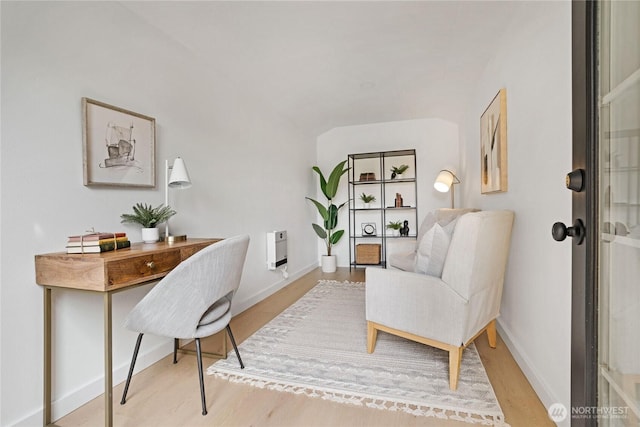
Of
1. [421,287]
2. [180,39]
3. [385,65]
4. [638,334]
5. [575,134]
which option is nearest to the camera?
[638,334]

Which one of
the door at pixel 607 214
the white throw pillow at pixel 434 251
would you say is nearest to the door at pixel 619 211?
the door at pixel 607 214

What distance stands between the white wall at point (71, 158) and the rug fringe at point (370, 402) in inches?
28.4

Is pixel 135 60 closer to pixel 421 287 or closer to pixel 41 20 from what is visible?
pixel 41 20

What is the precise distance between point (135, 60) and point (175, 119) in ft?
1.36

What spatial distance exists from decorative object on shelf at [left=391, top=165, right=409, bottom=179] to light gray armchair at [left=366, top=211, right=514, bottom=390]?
262cm

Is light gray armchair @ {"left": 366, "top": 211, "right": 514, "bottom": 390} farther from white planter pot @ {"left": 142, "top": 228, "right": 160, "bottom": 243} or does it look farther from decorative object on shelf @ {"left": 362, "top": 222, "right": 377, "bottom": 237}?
decorative object on shelf @ {"left": 362, "top": 222, "right": 377, "bottom": 237}

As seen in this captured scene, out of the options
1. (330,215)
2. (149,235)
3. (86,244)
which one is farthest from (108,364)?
(330,215)

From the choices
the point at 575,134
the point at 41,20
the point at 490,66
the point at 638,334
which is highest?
the point at 490,66

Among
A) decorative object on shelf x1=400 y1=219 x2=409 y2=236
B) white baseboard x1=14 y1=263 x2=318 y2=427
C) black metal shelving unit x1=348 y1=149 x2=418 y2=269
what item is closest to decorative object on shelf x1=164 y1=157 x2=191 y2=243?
white baseboard x1=14 y1=263 x2=318 y2=427

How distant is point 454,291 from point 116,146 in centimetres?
203

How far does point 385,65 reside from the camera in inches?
102

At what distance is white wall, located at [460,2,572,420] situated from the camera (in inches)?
49.4

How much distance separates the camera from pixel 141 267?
1361mm

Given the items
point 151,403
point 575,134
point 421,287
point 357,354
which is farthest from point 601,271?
point 151,403
